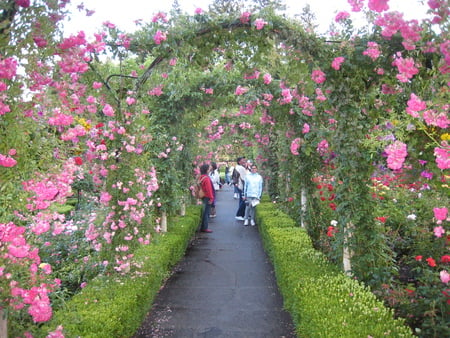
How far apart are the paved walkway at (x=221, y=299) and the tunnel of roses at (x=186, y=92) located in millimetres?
806

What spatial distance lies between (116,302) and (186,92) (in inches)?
151

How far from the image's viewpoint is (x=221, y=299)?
487cm

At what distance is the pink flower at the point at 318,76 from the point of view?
148 inches

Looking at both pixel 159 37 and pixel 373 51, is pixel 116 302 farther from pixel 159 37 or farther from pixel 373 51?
pixel 373 51

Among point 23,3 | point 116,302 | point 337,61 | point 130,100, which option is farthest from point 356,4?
point 116,302

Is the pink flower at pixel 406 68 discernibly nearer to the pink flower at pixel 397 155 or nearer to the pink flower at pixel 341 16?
the pink flower at pixel 397 155

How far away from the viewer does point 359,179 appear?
397cm

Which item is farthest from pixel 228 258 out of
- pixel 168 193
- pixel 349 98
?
pixel 349 98

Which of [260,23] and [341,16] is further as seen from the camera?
[260,23]

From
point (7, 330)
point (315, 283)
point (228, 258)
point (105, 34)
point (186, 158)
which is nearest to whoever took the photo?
point (7, 330)

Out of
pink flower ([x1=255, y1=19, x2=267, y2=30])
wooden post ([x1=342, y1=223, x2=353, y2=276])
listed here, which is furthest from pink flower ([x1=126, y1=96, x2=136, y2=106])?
wooden post ([x1=342, y1=223, x2=353, y2=276])

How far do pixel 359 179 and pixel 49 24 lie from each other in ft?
9.95

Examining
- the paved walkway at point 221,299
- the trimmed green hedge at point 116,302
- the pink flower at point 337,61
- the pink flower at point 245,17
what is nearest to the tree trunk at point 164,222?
the paved walkway at point 221,299

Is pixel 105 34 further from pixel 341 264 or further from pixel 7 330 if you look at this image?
pixel 341 264
